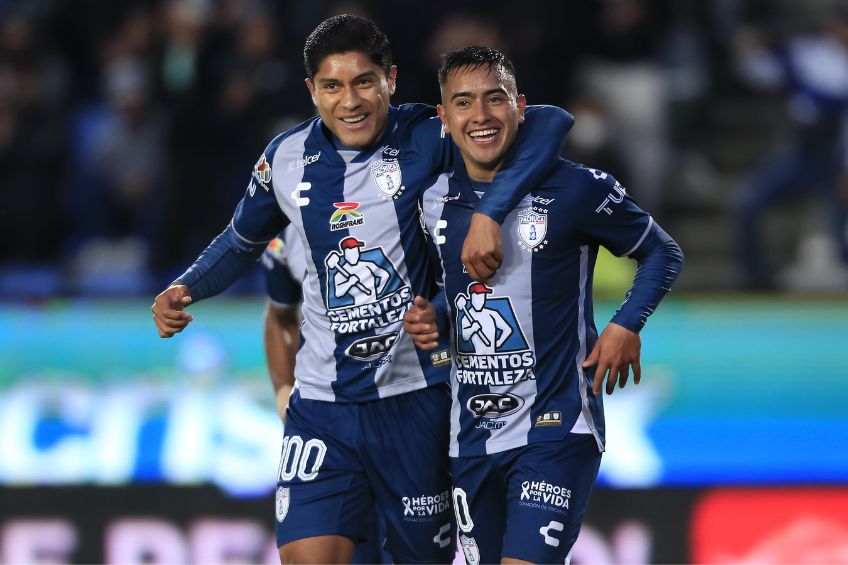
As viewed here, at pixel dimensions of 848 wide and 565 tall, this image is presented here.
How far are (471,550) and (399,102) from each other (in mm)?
4677

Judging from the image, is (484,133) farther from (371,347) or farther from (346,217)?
(371,347)

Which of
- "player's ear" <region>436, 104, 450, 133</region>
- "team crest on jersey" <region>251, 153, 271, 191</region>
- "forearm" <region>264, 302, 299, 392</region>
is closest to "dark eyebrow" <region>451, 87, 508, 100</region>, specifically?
"player's ear" <region>436, 104, 450, 133</region>

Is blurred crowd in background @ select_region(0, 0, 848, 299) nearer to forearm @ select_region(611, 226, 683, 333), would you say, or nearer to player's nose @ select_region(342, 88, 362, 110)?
forearm @ select_region(611, 226, 683, 333)

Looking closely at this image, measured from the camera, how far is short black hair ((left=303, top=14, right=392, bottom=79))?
449 cm

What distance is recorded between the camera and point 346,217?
457 centimetres

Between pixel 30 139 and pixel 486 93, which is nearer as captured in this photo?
pixel 486 93

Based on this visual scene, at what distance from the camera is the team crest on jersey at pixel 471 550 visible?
4.38 m

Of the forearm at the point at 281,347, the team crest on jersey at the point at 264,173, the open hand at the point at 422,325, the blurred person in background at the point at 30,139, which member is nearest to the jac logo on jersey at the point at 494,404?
the open hand at the point at 422,325

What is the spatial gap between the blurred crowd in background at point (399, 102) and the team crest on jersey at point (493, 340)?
4128 mm

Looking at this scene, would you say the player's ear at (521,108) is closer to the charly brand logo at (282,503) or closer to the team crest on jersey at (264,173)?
the team crest on jersey at (264,173)

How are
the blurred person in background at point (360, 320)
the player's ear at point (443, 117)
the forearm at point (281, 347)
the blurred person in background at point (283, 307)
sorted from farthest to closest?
1. the forearm at point (281, 347)
2. the blurred person in background at point (283, 307)
3. the blurred person in background at point (360, 320)
4. the player's ear at point (443, 117)

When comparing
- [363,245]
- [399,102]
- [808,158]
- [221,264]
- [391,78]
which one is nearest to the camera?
[363,245]

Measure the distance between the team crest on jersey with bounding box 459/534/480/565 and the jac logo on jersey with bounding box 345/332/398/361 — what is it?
2.26ft

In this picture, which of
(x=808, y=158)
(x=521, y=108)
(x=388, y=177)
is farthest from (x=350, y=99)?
(x=808, y=158)
